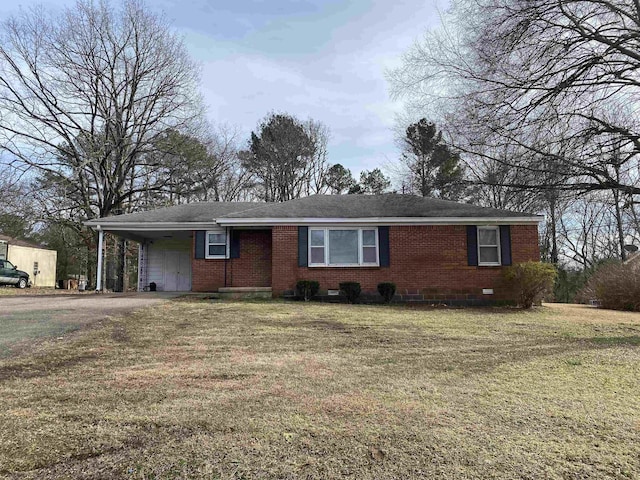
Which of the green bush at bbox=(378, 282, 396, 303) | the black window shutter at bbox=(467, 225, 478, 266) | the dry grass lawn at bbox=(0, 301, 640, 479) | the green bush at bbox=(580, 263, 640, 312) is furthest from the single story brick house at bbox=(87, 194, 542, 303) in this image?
the dry grass lawn at bbox=(0, 301, 640, 479)

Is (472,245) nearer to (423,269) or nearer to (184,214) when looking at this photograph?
(423,269)

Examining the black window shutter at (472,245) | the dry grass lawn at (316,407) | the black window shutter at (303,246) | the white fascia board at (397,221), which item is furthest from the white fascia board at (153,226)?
the black window shutter at (472,245)

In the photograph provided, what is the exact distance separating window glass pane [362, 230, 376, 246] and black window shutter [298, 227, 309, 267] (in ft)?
6.11

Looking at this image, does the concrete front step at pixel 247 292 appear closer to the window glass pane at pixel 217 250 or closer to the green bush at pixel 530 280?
the window glass pane at pixel 217 250

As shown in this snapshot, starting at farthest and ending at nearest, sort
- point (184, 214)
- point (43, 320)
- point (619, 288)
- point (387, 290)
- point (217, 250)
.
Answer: point (184, 214), point (217, 250), point (619, 288), point (387, 290), point (43, 320)

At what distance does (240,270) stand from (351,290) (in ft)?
13.7

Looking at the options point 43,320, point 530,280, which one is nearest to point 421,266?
point 530,280

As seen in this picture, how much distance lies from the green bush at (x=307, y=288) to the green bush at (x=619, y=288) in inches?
409

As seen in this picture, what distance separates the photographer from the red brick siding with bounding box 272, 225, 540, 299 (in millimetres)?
14195

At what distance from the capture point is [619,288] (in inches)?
594

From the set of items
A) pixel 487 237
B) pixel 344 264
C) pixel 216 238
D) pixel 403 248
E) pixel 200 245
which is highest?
pixel 216 238

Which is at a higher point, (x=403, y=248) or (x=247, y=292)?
(x=403, y=248)

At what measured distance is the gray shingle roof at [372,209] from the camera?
46.8 ft

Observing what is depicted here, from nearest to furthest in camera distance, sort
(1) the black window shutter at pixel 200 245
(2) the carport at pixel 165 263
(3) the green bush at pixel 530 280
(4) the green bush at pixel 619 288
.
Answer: (3) the green bush at pixel 530 280
(4) the green bush at pixel 619 288
(1) the black window shutter at pixel 200 245
(2) the carport at pixel 165 263
